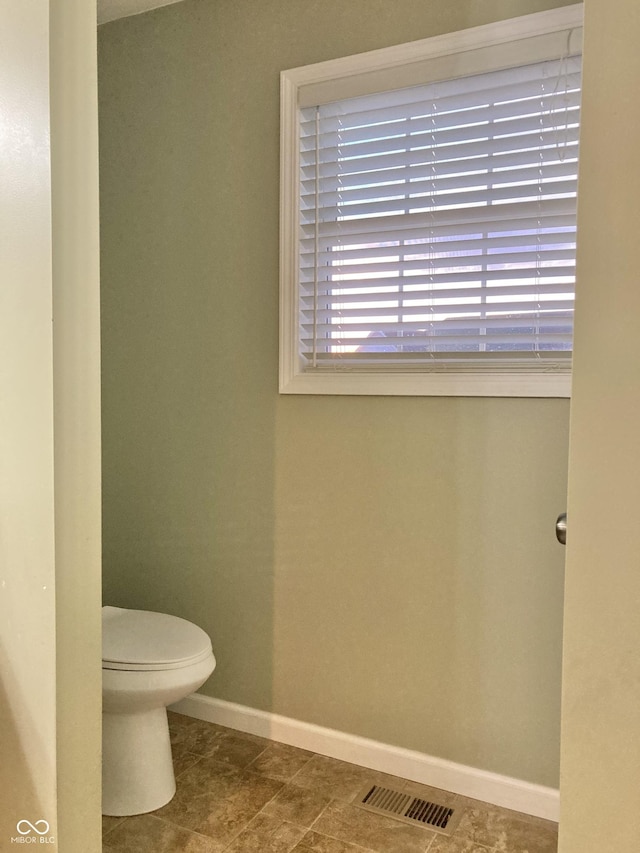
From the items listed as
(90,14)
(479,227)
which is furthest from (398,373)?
(90,14)

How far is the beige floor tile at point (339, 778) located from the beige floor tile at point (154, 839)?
38 cm

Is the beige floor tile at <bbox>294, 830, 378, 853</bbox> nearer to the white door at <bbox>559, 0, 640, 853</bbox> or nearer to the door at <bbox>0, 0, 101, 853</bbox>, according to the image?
the door at <bbox>0, 0, 101, 853</bbox>

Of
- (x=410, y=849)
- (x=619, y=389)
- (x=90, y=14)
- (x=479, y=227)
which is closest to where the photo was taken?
(x=619, y=389)

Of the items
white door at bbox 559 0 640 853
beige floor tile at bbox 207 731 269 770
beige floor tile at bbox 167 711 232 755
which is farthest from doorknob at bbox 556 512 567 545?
beige floor tile at bbox 167 711 232 755

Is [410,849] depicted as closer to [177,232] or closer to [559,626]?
[559,626]

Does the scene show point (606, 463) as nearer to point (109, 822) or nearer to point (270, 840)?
point (270, 840)

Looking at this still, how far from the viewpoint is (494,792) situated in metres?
2.03

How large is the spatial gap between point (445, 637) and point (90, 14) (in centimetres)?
184

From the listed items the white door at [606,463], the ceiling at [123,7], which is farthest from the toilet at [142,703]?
the ceiling at [123,7]

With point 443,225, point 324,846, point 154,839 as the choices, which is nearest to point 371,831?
point 324,846

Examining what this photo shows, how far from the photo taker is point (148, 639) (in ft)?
6.78

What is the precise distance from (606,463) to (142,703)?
1.45 meters

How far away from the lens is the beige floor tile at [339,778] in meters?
2.10

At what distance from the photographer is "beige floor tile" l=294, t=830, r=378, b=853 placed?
1827 mm
